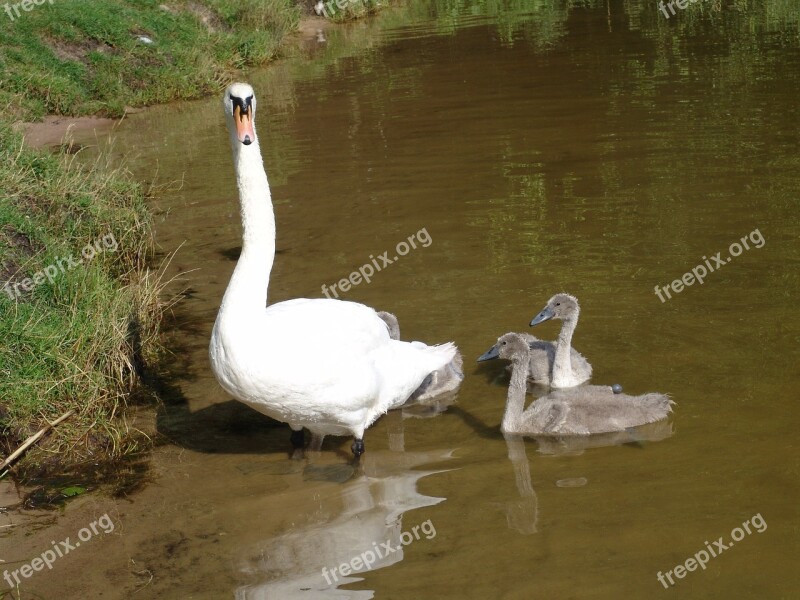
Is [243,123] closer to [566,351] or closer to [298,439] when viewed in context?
[298,439]

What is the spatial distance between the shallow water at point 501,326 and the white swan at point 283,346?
1.63 feet

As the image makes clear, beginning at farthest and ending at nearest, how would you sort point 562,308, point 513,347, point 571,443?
point 562,308 < point 513,347 < point 571,443

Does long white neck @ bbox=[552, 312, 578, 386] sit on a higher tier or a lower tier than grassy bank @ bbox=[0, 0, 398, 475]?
lower

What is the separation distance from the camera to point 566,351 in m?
7.41

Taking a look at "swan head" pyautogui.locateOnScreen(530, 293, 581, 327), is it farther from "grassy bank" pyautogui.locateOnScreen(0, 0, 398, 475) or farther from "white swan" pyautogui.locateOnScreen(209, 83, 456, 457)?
"grassy bank" pyautogui.locateOnScreen(0, 0, 398, 475)

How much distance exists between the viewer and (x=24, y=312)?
7539mm

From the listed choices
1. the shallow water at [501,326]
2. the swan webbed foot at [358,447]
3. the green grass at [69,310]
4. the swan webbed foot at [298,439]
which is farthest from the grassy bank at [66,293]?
the swan webbed foot at [358,447]

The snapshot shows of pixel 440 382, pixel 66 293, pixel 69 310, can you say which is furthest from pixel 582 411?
pixel 66 293

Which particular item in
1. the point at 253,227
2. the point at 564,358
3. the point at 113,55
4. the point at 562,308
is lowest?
the point at 564,358

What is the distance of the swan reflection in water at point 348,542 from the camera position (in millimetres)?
5387

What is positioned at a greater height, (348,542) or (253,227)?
(253,227)

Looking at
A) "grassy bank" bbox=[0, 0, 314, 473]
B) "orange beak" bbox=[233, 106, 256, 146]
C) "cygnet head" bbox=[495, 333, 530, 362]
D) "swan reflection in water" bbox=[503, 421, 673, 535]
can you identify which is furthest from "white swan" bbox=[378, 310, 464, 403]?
"orange beak" bbox=[233, 106, 256, 146]

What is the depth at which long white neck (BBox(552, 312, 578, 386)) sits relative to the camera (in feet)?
24.4

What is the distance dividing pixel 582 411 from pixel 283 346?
6.74 ft
